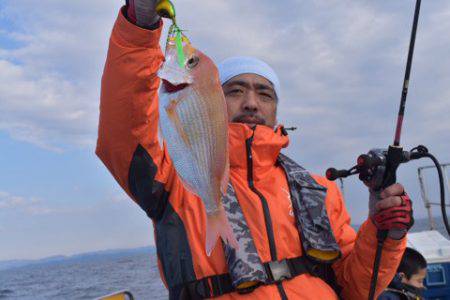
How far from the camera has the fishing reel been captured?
2.93 metres

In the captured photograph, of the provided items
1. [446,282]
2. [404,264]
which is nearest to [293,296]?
[404,264]

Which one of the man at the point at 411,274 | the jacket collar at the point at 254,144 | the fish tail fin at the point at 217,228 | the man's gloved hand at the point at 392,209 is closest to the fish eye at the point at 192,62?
the fish tail fin at the point at 217,228

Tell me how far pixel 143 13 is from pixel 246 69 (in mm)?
1543

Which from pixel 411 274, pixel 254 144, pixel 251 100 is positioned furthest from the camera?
pixel 411 274

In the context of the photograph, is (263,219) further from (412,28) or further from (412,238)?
(412,238)

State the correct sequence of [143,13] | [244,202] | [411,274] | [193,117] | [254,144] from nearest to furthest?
[193,117]
[143,13]
[244,202]
[254,144]
[411,274]

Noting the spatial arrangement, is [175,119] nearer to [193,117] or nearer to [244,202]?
[193,117]

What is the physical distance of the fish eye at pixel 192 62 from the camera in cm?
185

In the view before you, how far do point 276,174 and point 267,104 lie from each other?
55cm

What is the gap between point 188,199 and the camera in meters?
2.95

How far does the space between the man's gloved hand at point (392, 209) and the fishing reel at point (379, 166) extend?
0.18 feet

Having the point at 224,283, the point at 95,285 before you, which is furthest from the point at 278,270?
the point at 95,285

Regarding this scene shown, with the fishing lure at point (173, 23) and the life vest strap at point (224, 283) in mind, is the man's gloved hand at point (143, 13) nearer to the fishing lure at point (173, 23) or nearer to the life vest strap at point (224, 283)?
the fishing lure at point (173, 23)

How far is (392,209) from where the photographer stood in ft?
9.52
